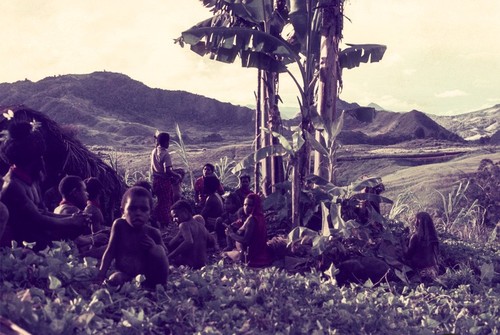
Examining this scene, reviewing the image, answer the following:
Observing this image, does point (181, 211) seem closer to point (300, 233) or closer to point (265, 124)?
point (300, 233)

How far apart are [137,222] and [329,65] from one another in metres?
5.46

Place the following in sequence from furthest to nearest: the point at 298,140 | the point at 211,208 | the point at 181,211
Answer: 1. the point at 211,208
2. the point at 298,140
3. the point at 181,211

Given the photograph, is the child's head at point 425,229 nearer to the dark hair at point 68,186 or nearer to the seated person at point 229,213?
Result: the seated person at point 229,213

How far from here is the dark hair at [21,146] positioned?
14.3 ft

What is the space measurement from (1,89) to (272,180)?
4641cm

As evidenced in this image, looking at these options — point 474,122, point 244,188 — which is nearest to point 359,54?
point 244,188

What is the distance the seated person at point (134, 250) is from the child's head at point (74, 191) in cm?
220

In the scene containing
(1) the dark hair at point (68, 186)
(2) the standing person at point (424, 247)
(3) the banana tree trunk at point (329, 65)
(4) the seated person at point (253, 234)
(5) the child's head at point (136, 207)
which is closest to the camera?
(5) the child's head at point (136, 207)

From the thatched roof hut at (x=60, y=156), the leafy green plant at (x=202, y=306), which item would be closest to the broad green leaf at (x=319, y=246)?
the leafy green plant at (x=202, y=306)

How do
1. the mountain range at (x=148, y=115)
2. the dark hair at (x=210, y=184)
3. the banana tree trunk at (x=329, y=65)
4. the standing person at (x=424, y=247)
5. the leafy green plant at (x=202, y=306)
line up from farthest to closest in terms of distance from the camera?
the mountain range at (x=148, y=115)
the dark hair at (x=210, y=184)
the banana tree trunk at (x=329, y=65)
the standing person at (x=424, y=247)
the leafy green plant at (x=202, y=306)

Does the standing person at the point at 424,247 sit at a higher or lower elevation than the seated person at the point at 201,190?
lower

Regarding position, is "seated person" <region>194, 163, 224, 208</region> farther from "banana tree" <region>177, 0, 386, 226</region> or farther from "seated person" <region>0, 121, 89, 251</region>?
"seated person" <region>0, 121, 89, 251</region>

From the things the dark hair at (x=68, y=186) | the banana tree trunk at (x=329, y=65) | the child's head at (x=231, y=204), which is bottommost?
the child's head at (x=231, y=204)

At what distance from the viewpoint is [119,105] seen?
48438 millimetres
